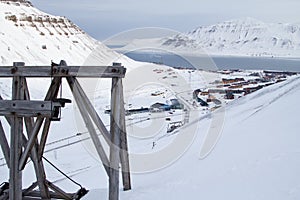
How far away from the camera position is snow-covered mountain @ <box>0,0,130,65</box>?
50.3 m

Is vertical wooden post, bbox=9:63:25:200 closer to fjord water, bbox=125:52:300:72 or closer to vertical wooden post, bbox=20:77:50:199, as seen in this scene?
vertical wooden post, bbox=20:77:50:199

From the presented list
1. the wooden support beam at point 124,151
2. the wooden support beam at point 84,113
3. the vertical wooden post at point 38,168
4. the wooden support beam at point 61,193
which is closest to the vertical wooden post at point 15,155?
the vertical wooden post at point 38,168

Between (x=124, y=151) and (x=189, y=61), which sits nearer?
(x=124, y=151)

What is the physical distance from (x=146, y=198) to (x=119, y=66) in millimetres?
1953

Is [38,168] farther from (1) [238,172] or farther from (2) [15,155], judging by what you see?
(1) [238,172]

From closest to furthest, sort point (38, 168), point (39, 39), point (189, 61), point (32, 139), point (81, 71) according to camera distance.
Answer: point (81, 71) < point (32, 139) < point (38, 168) < point (189, 61) < point (39, 39)

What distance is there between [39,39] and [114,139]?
57095 mm

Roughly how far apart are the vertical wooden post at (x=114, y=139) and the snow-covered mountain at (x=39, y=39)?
40694mm

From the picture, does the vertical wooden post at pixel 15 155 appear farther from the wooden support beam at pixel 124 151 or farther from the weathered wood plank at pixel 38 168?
the wooden support beam at pixel 124 151

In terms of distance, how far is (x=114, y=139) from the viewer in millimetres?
5258

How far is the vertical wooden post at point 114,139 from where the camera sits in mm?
5207

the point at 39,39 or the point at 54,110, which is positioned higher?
the point at 54,110

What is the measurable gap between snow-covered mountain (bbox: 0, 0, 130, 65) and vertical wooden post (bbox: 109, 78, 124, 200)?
40694mm

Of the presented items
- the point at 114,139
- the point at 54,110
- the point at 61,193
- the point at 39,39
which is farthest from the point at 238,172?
the point at 39,39
